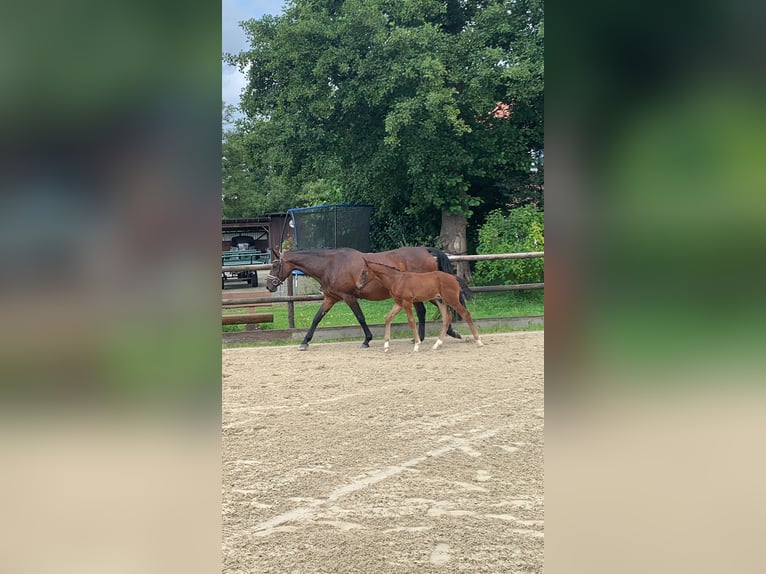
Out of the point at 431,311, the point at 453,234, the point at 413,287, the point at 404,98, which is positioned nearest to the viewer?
the point at 413,287

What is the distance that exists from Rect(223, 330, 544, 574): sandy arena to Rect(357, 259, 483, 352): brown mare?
80 centimetres

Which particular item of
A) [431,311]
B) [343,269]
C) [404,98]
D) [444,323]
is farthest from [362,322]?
[404,98]

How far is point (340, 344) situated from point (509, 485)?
17.2ft

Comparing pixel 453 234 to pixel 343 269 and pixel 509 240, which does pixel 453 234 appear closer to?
pixel 509 240

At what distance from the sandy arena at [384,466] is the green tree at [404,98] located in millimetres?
5521

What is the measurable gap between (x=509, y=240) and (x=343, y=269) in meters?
4.56

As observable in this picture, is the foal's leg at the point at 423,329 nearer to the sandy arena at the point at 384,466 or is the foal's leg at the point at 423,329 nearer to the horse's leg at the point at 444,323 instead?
the horse's leg at the point at 444,323

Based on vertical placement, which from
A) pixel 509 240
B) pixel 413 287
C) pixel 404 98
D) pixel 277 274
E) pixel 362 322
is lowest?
pixel 362 322

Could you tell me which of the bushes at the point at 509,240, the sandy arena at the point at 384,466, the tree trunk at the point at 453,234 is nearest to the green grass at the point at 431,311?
the bushes at the point at 509,240

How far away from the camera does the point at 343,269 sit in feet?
27.2

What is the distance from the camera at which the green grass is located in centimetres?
1034

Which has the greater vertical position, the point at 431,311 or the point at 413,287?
the point at 413,287

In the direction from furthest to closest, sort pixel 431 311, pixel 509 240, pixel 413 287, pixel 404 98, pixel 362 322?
1. pixel 509 240
2. pixel 404 98
3. pixel 431 311
4. pixel 362 322
5. pixel 413 287
